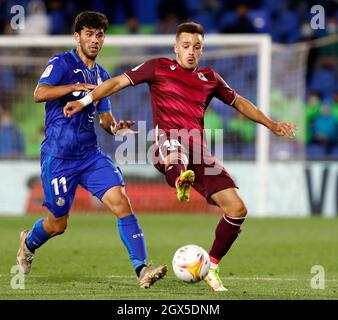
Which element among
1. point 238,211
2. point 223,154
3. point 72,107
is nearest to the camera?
point 72,107

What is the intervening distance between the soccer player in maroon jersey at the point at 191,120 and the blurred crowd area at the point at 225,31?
34.2 ft

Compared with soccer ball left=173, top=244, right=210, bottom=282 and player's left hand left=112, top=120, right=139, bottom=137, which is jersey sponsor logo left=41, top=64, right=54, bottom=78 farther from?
soccer ball left=173, top=244, right=210, bottom=282

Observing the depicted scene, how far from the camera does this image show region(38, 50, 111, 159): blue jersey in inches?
371

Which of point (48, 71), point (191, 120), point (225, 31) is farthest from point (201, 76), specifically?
point (225, 31)

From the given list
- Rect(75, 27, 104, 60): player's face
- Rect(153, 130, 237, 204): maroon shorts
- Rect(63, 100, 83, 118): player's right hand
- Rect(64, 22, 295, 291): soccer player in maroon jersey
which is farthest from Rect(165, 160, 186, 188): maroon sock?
Rect(75, 27, 104, 60): player's face

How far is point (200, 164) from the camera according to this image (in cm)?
916

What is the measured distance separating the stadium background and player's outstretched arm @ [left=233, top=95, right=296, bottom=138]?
1448 mm

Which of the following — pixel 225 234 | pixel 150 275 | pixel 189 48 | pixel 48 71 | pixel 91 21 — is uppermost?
pixel 91 21

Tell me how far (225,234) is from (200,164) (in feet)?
2.24

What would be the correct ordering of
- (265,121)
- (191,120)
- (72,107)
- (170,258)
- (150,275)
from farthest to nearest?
(170,258) < (265,121) < (191,120) < (150,275) < (72,107)

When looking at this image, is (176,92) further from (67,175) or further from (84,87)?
(67,175)

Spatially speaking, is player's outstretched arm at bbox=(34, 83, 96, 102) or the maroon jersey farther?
the maroon jersey

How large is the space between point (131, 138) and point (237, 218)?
883 cm

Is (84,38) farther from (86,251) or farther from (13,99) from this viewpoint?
(13,99)
